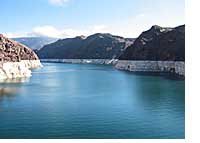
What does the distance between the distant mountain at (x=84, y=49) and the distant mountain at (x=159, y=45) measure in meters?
19.8

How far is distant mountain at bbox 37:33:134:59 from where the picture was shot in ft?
254

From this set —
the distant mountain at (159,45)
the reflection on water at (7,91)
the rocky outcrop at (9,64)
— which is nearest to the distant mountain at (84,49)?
the distant mountain at (159,45)

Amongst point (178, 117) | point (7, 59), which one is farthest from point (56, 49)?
point (178, 117)

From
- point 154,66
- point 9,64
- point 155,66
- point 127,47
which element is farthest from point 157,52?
point 9,64

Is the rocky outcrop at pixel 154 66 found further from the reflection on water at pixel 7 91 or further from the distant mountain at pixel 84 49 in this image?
the distant mountain at pixel 84 49

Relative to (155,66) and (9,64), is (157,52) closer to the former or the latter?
(155,66)

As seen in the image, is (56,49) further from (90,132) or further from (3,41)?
(90,132)

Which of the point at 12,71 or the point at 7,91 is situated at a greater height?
the point at 12,71

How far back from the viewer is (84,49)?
8444 centimetres

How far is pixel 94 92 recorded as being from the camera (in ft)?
75.0

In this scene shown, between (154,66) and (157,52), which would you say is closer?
(154,66)

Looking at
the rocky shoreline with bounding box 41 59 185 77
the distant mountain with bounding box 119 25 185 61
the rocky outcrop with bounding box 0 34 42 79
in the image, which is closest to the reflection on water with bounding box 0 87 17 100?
the rocky outcrop with bounding box 0 34 42 79

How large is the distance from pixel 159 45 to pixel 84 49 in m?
36.2

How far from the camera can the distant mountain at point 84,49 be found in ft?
254
